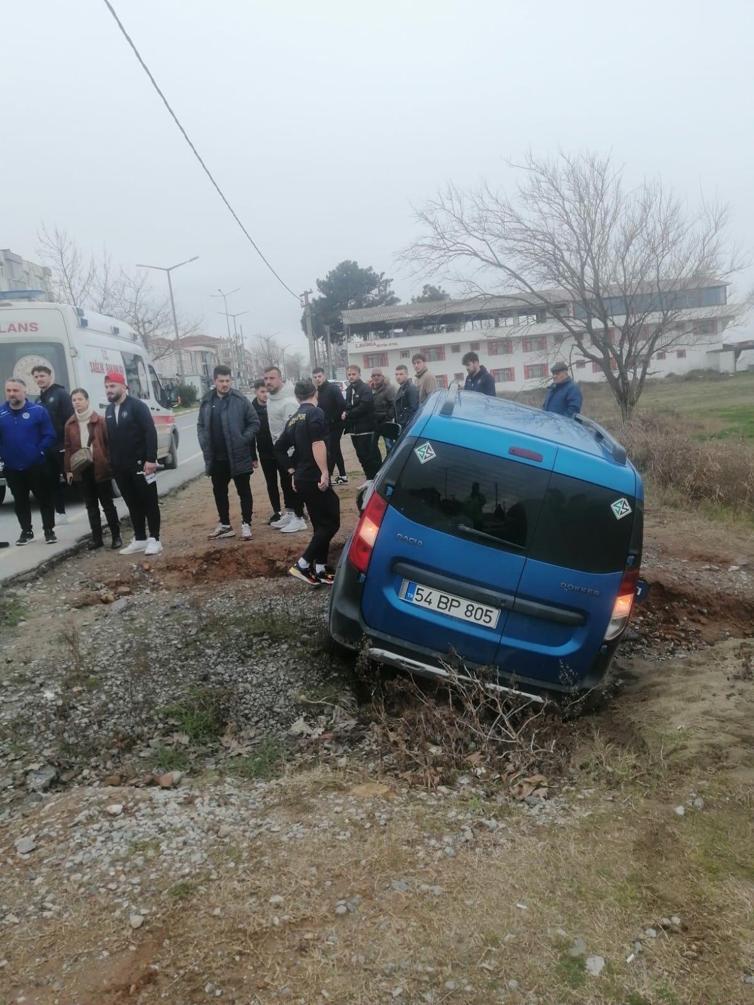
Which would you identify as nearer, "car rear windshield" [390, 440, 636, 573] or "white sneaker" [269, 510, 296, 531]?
"car rear windshield" [390, 440, 636, 573]

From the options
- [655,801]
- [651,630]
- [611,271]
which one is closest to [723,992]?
[655,801]

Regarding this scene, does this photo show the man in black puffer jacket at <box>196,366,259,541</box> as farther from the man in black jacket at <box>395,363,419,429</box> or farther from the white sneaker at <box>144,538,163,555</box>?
the man in black jacket at <box>395,363,419,429</box>

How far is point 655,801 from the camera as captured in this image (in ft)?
10.9

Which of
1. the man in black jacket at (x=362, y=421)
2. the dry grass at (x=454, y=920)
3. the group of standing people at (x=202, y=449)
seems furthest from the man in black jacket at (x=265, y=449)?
the dry grass at (x=454, y=920)

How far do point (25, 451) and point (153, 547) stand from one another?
1950 mm

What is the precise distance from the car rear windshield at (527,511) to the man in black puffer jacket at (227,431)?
4.28m

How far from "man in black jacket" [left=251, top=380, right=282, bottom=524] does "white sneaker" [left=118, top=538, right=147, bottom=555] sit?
1.57m

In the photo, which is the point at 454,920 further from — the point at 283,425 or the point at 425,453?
the point at 283,425

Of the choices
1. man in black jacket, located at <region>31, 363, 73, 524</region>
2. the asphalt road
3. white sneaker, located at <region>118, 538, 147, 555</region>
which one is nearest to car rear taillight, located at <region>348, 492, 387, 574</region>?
the asphalt road

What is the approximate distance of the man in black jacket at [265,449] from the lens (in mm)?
8984

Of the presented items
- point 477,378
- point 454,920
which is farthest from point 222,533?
point 454,920

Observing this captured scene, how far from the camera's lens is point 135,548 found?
7949 millimetres

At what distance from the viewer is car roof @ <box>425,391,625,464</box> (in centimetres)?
431

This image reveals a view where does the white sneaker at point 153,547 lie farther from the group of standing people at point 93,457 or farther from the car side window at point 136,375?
the car side window at point 136,375
